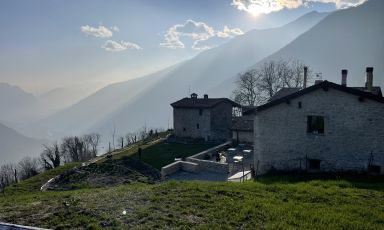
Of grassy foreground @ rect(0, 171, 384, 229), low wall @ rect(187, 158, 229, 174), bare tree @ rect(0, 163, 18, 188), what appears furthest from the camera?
bare tree @ rect(0, 163, 18, 188)

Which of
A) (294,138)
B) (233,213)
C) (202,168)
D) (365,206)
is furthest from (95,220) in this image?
(202,168)

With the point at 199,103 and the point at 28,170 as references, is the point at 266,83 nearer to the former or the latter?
the point at 199,103

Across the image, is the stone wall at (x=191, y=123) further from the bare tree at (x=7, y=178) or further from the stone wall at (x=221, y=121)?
the bare tree at (x=7, y=178)

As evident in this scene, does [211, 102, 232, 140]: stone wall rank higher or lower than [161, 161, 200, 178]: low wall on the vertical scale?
higher

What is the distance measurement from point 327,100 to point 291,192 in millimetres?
9063

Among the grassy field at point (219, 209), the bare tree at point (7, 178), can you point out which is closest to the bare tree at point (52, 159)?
the bare tree at point (7, 178)

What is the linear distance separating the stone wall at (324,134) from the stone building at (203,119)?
25224 mm

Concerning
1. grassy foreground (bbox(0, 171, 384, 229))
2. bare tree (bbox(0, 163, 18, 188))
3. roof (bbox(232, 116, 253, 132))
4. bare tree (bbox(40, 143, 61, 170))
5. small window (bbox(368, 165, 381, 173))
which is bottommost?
bare tree (bbox(0, 163, 18, 188))

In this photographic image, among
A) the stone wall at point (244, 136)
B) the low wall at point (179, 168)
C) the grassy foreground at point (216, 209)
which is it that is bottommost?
the low wall at point (179, 168)

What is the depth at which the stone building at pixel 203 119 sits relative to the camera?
49031mm

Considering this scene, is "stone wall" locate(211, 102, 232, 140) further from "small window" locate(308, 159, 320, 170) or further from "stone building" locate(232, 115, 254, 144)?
"small window" locate(308, 159, 320, 170)

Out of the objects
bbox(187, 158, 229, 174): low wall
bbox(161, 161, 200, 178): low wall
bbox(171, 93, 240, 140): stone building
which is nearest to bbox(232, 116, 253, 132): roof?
bbox(171, 93, 240, 140): stone building

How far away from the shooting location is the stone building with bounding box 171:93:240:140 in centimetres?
4903

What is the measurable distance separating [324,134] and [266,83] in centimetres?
5114
